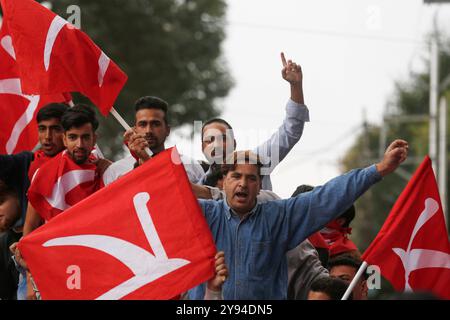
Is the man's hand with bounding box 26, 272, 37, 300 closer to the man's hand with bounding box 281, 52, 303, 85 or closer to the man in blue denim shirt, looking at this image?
the man in blue denim shirt

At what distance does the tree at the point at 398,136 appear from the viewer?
Answer: 66250 millimetres

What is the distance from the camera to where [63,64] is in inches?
423

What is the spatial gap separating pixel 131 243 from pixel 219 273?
0.81 metres

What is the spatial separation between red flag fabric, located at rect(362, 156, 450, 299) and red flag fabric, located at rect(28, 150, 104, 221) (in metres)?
2.25

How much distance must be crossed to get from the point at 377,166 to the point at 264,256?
892mm

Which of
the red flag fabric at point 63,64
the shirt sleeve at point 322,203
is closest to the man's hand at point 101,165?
the red flag fabric at point 63,64

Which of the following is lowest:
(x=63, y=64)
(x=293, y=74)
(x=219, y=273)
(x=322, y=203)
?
(x=219, y=273)

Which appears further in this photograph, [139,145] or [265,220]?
[139,145]

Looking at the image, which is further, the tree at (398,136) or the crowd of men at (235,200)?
the tree at (398,136)

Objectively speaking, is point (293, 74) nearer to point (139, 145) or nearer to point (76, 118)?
point (139, 145)

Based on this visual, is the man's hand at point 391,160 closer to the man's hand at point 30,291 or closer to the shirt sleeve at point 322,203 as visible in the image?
the shirt sleeve at point 322,203

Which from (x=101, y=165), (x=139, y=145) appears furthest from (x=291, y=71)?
(x=101, y=165)
